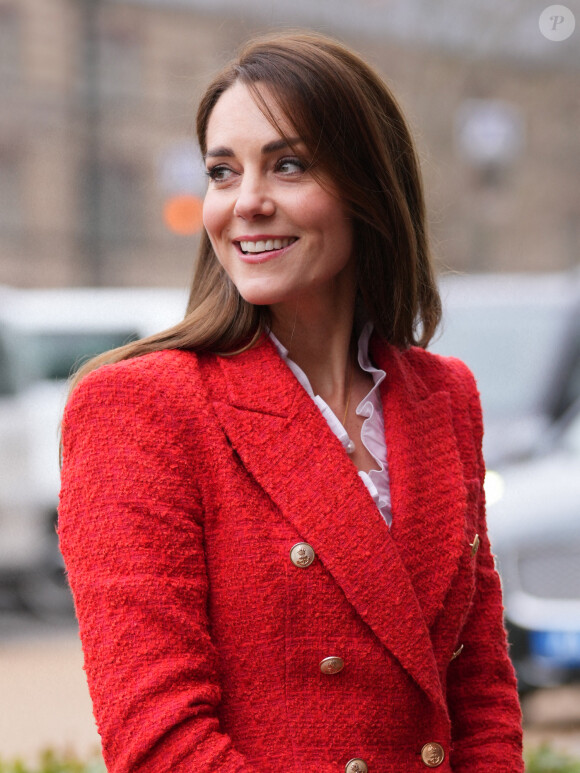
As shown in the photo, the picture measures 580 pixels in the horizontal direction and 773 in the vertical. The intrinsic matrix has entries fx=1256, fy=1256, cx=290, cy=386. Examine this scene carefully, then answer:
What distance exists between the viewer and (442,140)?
2770cm

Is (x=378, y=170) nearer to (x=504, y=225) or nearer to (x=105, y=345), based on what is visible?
(x=105, y=345)

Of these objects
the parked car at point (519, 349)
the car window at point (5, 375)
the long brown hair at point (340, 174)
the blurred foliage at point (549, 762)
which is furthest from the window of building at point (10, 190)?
the long brown hair at point (340, 174)

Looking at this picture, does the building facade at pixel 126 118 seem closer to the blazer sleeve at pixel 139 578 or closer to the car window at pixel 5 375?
the car window at pixel 5 375

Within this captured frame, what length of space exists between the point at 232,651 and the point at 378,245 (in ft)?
2.86

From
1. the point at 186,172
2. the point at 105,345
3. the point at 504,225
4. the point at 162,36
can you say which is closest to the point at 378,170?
the point at 105,345

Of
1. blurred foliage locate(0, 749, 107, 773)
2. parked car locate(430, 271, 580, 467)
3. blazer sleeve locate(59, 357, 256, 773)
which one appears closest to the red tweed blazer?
blazer sleeve locate(59, 357, 256, 773)

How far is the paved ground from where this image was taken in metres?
5.72

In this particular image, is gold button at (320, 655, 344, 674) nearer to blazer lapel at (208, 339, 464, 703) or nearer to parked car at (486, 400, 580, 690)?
blazer lapel at (208, 339, 464, 703)

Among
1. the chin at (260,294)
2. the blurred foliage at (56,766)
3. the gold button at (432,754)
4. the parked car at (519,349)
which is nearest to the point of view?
the gold button at (432,754)

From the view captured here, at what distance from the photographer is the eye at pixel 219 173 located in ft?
7.26

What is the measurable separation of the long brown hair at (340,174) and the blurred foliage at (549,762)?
2071 mm

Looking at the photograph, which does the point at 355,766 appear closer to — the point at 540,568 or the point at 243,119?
the point at 243,119

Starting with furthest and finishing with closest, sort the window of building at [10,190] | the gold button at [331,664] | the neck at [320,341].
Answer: the window of building at [10,190] < the neck at [320,341] < the gold button at [331,664]

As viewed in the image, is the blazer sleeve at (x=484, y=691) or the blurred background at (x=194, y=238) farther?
the blurred background at (x=194, y=238)
